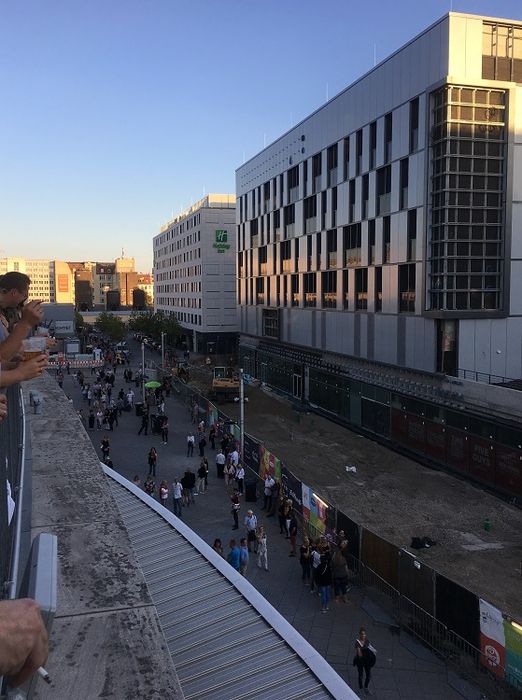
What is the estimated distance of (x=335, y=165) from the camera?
1508 inches

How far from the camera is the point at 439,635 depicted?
40.0 ft

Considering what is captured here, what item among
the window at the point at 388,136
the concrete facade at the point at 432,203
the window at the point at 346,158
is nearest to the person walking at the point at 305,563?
the concrete facade at the point at 432,203

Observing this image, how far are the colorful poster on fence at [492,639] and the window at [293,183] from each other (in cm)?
3720

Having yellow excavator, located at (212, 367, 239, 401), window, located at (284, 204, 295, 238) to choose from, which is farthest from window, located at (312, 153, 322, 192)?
yellow excavator, located at (212, 367, 239, 401)

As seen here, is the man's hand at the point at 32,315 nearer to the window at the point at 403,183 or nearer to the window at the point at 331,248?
the window at the point at 403,183

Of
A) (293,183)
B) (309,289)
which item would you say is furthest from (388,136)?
(293,183)

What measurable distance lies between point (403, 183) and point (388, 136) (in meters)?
3.07

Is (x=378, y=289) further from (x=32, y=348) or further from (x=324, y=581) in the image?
(x=32, y=348)

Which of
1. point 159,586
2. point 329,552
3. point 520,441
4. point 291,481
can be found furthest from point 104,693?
point 520,441

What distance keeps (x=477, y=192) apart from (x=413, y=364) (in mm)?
8254

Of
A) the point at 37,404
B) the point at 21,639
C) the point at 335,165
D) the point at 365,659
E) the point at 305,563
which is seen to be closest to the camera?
the point at 21,639

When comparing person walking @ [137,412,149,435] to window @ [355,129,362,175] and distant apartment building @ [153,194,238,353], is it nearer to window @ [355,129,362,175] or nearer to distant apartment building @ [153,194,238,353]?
window @ [355,129,362,175]

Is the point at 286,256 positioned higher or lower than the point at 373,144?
lower

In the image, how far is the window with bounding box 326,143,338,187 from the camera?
1510 inches
